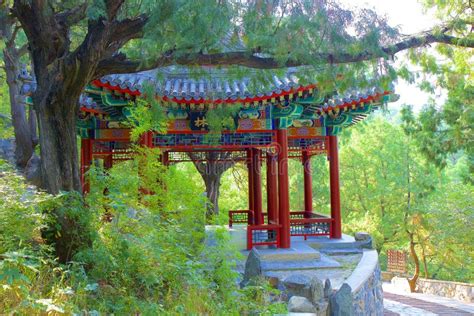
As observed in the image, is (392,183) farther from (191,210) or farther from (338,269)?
(191,210)

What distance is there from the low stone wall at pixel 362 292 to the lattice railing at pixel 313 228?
137 cm

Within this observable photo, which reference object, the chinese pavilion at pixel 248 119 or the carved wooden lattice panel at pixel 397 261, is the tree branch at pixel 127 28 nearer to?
the chinese pavilion at pixel 248 119

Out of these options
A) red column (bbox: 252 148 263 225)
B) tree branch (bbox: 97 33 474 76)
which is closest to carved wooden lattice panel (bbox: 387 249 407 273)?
red column (bbox: 252 148 263 225)

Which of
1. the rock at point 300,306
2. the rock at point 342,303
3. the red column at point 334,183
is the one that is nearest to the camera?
the rock at point 300,306

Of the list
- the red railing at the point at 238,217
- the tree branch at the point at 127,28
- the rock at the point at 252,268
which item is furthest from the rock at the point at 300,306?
the red railing at the point at 238,217

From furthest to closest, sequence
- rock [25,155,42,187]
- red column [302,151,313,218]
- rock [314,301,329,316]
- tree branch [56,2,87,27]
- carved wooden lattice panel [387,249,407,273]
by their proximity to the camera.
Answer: carved wooden lattice panel [387,249,407,273]
red column [302,151,313,218]
rock [25,155,42,187]
rock [314,301,329,316]
tree branch [56,2,87,27]

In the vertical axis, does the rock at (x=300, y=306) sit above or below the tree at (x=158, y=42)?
below

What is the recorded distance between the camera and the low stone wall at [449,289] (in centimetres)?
1473

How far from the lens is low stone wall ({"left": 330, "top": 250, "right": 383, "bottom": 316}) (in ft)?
18.3

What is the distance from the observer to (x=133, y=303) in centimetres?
348

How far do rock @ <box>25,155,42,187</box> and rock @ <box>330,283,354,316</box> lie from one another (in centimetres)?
403

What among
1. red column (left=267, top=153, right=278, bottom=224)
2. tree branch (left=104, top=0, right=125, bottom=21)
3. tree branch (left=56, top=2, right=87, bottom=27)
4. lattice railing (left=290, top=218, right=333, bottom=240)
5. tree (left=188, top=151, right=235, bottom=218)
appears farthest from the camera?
tree (left=188, top=151, right=235, bottom=218)

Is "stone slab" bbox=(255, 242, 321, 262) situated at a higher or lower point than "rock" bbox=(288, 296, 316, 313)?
lower

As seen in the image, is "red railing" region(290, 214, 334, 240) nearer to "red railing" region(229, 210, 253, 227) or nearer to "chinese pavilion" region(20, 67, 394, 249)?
"chinese pavilion" region(20, 67, 394, 249)
